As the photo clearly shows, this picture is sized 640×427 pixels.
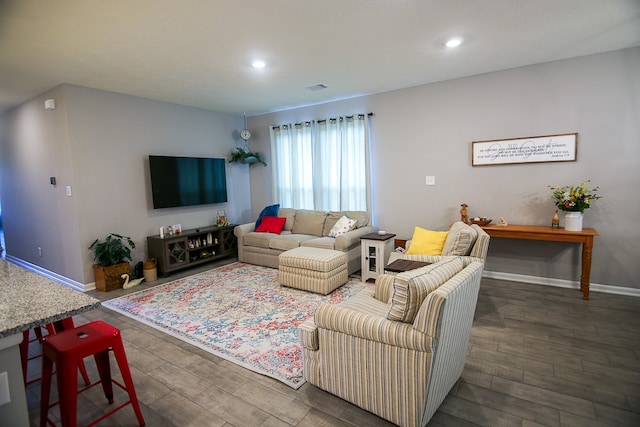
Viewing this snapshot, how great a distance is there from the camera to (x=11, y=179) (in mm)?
5332

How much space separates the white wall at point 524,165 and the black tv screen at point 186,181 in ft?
7.99

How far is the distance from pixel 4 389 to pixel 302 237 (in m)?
3.82


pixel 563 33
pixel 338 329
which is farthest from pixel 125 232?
pixel 563 33

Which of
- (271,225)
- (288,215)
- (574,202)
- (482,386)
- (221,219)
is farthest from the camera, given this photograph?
(221,219)

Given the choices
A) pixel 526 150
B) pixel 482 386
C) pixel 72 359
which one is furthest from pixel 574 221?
pixel 72 359

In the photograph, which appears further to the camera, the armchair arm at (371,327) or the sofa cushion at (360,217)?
the sofa cushion at (360,217)

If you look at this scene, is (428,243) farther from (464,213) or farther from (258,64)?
(258,64)

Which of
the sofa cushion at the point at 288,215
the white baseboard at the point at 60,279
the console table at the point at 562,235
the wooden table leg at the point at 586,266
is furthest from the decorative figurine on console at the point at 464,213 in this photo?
the white baseboard at the point at 60,279

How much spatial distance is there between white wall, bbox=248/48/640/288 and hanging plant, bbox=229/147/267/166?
1.81 m

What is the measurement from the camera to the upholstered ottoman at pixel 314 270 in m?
3.79

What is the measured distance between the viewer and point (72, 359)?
1.59 meters

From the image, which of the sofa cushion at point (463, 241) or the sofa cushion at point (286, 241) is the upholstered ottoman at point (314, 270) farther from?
the sofa cushion at point (463, 241)

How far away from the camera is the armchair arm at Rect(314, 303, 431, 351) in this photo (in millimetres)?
1604

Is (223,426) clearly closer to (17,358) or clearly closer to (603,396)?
(17,358)
